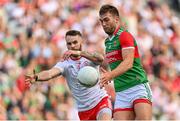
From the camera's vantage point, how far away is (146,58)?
18875 millimetres

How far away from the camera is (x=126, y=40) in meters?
9.49

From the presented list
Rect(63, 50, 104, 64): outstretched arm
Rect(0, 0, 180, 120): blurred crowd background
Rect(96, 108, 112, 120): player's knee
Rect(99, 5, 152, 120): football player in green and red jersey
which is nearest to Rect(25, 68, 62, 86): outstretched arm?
Rect(63, 50, 104, 64): outstretched arm

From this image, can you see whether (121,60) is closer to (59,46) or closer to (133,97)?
(133,97)

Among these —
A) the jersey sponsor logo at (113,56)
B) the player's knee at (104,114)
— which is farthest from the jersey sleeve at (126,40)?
the player's knee at (104,114)

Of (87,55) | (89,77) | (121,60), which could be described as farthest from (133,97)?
(87,55)

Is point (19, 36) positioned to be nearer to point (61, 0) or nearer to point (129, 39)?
point (61, 0)

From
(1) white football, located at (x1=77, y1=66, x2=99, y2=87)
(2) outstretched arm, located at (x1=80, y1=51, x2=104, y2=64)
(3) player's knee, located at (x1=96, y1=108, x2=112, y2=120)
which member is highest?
(2) outstretched arm, located at (x1=80, y1=51, x2=104, y2=64)

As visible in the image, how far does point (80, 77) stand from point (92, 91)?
4.90ft

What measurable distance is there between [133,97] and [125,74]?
301 mm

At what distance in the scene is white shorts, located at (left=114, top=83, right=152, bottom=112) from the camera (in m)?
9.59

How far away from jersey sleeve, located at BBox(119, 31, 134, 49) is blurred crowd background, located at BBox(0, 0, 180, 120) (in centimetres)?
586

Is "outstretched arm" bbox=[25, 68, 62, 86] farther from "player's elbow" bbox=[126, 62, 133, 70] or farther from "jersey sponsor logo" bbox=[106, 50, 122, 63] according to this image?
"player's elbow" bbox=[126, 62, 133, 70]

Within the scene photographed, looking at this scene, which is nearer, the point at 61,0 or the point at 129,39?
the point at 129,39

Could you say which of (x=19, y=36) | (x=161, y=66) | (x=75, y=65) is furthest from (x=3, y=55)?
(x=75, y=65)
